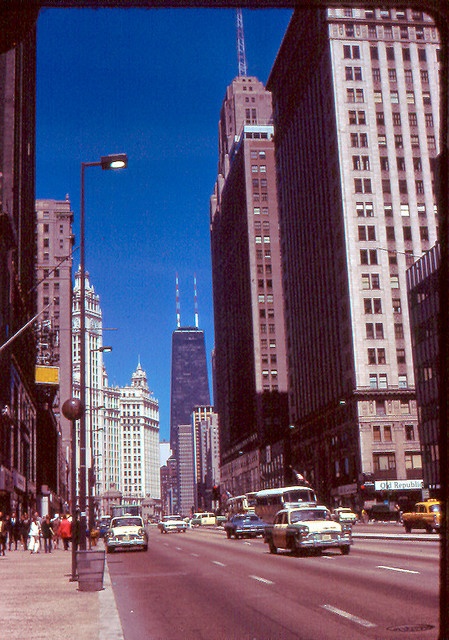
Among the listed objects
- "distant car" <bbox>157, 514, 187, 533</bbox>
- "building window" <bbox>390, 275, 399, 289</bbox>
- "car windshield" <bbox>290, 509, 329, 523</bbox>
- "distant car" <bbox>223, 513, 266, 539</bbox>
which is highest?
"building window" <bbox>390, 275, 399, 289</bbox>

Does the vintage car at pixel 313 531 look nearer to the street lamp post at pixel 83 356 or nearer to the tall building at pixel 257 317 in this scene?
the street lamp post at pixel 83 356

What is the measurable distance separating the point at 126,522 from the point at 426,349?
50867mm

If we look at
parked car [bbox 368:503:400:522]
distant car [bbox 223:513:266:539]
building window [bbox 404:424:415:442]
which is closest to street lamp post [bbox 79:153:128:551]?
distant car [bbox 223:513:266:539]

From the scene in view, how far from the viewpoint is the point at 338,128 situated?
345 feet

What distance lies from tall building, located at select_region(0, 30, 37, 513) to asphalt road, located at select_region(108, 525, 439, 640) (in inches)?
1050

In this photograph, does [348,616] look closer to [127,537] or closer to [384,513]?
[127,537]

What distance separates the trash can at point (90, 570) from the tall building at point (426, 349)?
66.4 meters

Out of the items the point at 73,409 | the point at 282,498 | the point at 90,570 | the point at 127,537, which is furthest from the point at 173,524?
the point at 90,570

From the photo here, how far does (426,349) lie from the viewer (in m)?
85.8

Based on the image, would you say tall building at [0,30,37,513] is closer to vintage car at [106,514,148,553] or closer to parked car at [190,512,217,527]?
vintage car at [106,514,148,553]

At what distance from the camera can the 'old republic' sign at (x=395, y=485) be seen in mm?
93562

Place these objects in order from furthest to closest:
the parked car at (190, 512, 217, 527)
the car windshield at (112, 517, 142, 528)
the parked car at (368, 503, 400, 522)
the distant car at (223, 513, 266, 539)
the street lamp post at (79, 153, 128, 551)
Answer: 1. the parked car at (190, 512, 217, 527)
2. the parked car at (368, 503, 400, 522)
3. the distant car at (223, 513, 266, 539)
4. the car windshield at (112, 517, 142, 528)
5. the street lamp post at (79, 153, 128, 551)

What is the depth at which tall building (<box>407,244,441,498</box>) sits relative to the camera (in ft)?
275

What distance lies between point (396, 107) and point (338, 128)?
8.82 m
